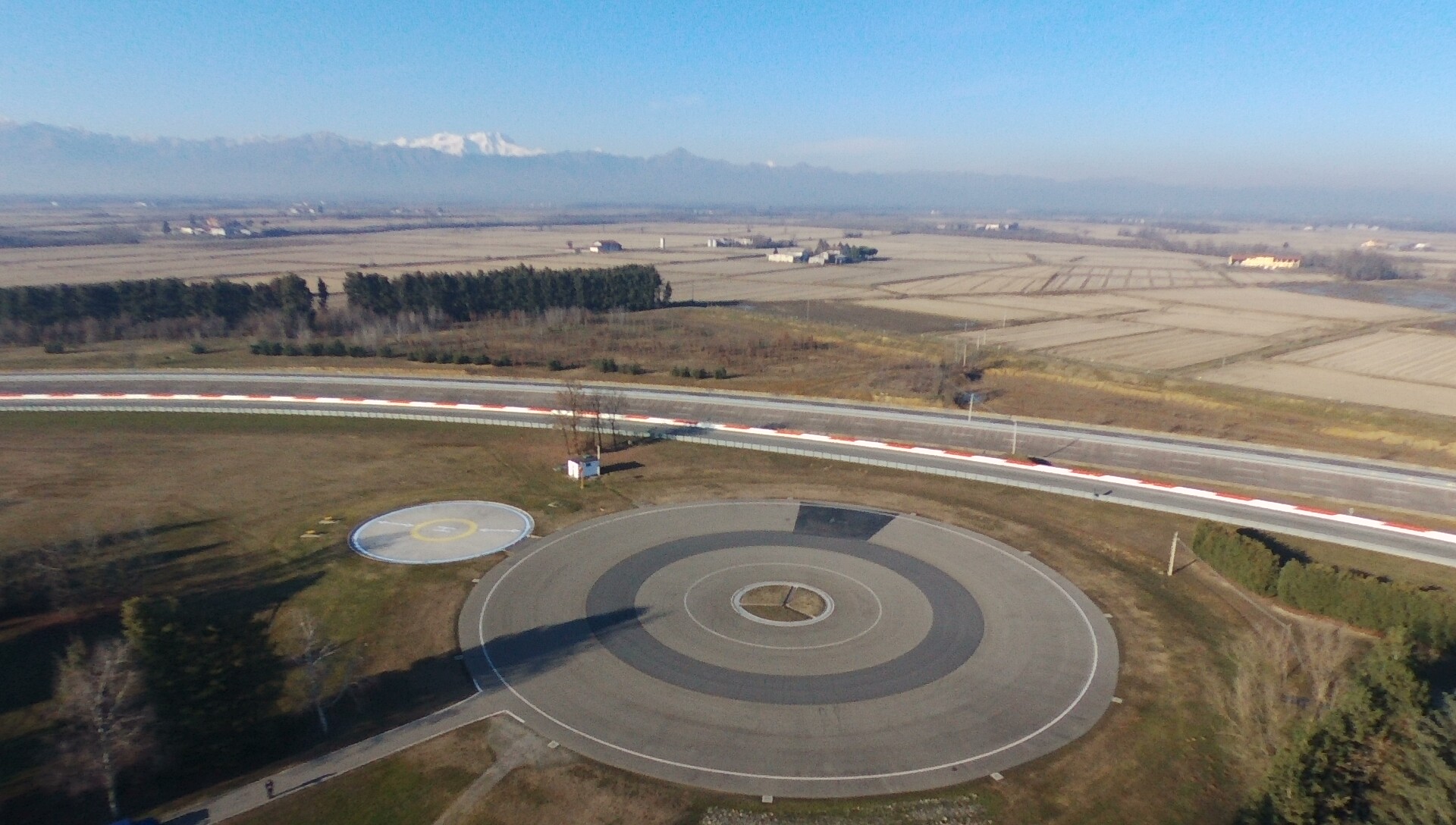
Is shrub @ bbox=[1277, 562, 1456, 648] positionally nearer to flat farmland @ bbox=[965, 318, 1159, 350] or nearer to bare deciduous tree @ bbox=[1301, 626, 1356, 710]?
bare deciduous tree @ bbox=[1301, 626, 1356, 710]

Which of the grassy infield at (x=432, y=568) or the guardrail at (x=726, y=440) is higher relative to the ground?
the guardrail at (x=726, y=440)

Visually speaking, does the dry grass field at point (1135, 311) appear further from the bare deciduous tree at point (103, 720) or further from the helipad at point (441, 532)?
the bare deciduous tree at point (103, 720)

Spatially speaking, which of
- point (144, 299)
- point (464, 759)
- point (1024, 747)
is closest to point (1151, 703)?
point (1024, 747)

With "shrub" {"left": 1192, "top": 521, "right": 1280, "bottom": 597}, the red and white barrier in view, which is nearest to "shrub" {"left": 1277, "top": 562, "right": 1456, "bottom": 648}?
"shrub" {"left": 1192, "top": 521, "right": 1280, "bottom": 597}

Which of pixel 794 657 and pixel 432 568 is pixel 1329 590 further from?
pixel 432 568

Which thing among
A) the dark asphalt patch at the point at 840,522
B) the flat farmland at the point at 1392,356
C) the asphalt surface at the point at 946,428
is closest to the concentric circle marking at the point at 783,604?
the dark asphalt patch at the point at 840,522

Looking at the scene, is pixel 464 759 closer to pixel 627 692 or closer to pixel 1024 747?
pixel 627 692
